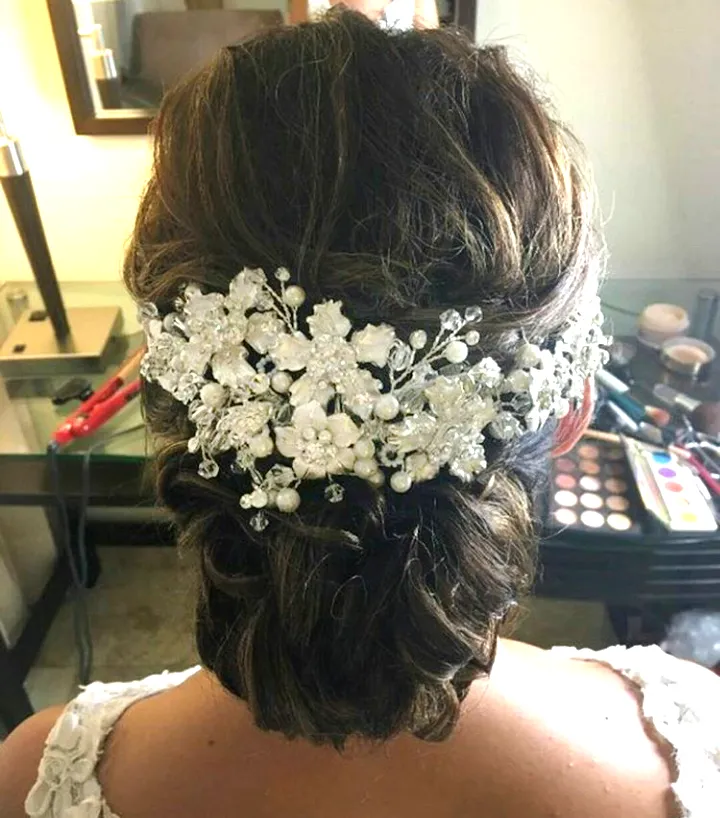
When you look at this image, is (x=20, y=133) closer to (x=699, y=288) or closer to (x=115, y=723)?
(x=115, y=723)

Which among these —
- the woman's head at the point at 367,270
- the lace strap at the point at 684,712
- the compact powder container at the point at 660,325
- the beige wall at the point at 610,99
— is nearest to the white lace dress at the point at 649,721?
the lace strap at the point at 684,712

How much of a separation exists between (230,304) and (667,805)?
1.58ft

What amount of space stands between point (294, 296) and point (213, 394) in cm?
8

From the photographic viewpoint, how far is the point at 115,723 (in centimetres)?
70

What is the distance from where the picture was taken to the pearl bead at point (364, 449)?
47 cm

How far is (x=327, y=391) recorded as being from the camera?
0.47 m

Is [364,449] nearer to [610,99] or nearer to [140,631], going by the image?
[610,99]

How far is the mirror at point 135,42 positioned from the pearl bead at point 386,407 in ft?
2.60

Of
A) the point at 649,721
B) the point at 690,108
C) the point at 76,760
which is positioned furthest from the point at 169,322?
the point at 690,108

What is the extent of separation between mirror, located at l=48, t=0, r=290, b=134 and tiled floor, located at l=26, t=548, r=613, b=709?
0.81m

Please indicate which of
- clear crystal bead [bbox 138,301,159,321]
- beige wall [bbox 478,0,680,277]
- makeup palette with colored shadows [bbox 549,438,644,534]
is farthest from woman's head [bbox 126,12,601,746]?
beige wall [bbox 478,0,680,277]

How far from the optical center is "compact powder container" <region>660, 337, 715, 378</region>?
1131mm

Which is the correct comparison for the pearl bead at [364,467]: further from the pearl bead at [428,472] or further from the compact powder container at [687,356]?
the compact powder container at [687,356]

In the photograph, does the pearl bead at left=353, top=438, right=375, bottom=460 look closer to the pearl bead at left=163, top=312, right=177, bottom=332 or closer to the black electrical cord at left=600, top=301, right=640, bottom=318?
the pearl bead at left=163, top=312, right=177, bottom=332
